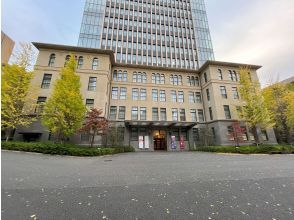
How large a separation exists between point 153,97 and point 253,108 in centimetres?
1474

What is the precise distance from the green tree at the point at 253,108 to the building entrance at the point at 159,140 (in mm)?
12173

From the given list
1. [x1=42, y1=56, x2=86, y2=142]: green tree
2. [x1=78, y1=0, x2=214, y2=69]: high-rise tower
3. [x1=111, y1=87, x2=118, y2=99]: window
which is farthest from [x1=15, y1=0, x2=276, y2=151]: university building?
[x1=42, y1=56, x2=86, y2=142]: green tree

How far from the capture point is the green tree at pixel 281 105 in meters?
21.4

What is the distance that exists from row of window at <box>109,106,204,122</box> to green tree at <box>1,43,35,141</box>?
415 inches

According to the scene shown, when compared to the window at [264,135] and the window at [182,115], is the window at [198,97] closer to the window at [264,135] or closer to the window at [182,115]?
the window at [182,115]

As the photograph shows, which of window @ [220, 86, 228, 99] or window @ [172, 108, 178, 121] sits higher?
window @ [220, 86, 228, 99]

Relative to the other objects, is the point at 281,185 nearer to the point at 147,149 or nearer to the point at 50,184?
the point at 50,184

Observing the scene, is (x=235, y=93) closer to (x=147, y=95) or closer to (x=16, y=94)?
(x=147, y=95)

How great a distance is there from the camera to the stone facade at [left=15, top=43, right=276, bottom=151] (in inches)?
816

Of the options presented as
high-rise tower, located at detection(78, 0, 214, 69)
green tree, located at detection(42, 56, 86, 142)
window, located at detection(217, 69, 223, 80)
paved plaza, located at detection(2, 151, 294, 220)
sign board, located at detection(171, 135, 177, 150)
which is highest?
high-rise tower, located at detection(78, 0, 214, 69)

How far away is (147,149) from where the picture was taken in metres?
22.8

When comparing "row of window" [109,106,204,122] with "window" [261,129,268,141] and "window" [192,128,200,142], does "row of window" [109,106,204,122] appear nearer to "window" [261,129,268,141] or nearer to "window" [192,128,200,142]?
"window" [192,128,200,142]

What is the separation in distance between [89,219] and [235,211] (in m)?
3.43

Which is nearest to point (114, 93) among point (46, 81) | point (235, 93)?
point (46, 81)
